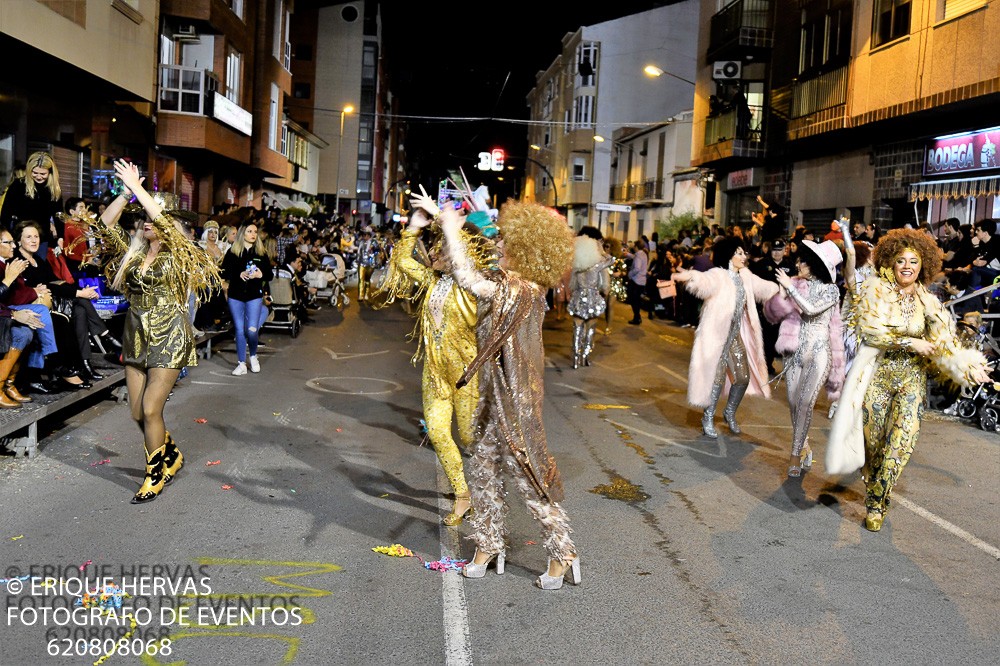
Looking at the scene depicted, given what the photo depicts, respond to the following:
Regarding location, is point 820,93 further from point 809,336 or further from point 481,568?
point 481,568

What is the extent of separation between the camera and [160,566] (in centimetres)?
532

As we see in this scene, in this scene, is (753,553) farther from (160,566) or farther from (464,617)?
(160,566)

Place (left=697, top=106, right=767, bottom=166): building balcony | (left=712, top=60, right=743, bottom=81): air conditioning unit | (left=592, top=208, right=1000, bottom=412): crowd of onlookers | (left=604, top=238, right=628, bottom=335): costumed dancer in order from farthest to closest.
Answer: (left=712, top=60, right=743, bottom=81): air conditioning unit → (left=697, top=106, right=767, bottom=166): building balcony → (left=604, top=238, right=628, bottom=335): costumed dancer → (left=592, top=208, right=1000, bottom=412): crowd of onlookers

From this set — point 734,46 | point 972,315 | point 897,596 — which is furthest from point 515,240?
point 734,46

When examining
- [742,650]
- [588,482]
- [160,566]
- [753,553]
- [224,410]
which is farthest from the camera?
[224,410]

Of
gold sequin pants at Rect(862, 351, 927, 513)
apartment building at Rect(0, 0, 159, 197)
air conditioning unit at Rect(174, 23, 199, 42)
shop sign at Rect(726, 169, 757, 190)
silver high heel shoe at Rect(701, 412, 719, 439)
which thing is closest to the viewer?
gold sequin pants at Rect(862, 351, 927, 513)

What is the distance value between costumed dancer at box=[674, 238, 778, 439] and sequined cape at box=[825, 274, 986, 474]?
2.71 meters

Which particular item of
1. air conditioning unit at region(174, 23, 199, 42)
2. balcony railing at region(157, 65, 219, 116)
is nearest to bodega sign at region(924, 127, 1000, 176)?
balcony railing at region(157, 65, 219, 116)

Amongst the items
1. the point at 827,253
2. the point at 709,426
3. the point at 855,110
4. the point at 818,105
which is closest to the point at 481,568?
the point at 827,253

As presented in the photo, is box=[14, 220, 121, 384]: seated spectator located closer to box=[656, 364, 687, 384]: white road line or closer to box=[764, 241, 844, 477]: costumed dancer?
box=[764, 241, 844, 477]: costumed dancer

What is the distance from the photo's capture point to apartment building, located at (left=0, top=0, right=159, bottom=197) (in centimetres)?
1552

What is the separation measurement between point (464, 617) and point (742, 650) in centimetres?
131

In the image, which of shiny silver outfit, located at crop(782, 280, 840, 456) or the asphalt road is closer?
the asphalt road

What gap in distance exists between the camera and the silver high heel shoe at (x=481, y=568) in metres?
5.41
